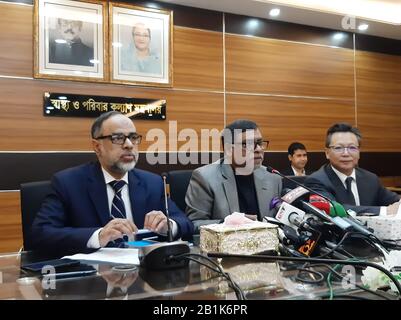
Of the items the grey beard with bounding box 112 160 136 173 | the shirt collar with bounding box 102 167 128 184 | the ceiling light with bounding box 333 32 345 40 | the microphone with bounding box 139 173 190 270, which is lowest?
the microphone with bounding box 139 173 190 270

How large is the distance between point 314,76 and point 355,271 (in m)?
4.40

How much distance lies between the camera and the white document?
1294 millimetres

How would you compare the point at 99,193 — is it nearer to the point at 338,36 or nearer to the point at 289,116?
the point at 289,116

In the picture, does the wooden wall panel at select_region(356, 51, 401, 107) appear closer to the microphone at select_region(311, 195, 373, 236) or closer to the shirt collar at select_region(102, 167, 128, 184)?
the shirt collar at select_region(102, 167, 128, 184)

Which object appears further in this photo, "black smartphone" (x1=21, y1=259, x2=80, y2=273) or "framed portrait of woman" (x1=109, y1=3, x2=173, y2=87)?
"framed portrait of woman" (x1=109, y1=3, x2=173, y2=87)

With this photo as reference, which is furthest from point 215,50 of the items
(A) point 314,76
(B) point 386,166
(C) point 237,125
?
(B) point 386,166

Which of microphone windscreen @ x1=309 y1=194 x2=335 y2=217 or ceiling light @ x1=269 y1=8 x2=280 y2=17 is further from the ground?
ceiling light @ x1=269 y1=8 x2=280 y2=17

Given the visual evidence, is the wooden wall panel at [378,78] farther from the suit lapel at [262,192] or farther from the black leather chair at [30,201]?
the black leather chair at [30,201]

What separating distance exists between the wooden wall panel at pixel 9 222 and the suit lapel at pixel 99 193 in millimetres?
1914

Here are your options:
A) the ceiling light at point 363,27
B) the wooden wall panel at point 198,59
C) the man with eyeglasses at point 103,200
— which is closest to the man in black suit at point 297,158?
the wooden wall panel at point 198,59

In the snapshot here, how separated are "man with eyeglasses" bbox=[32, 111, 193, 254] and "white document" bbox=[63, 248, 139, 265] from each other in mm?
50

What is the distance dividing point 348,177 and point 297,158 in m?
2.27

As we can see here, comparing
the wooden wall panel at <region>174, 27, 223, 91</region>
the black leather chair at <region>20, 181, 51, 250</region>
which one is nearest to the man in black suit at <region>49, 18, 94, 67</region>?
the wooden wall panel at <region>174, 27, 223, 91</region>

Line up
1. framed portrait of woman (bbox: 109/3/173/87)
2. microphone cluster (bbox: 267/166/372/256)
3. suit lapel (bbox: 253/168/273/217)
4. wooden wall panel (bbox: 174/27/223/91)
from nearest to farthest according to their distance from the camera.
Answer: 1. microphone cluster (bbox: 267/166/372/256)
2. suit lapel (bbox: 253/168/273/217)
3. framed portrait of woman (bbox: 109/3/173/87)
4. wooden wall panel (bbox: 174/27/223/91)
